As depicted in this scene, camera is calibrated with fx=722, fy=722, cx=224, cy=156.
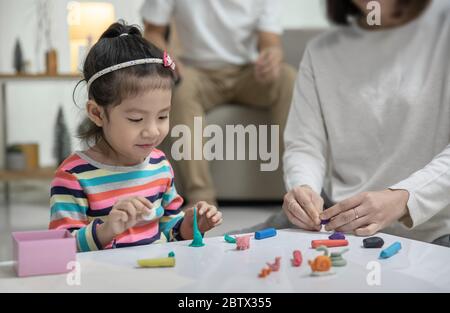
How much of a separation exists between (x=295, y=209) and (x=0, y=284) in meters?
0.49

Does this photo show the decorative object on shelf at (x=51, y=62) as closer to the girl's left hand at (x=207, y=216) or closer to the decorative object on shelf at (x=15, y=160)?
the decorative object on shelf at (x=15, y=160)

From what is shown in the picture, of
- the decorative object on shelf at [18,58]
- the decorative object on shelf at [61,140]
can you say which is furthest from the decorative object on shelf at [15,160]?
the decorative object on shelf at [18,58]

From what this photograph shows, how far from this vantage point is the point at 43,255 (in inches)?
31.8

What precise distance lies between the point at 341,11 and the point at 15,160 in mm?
2185

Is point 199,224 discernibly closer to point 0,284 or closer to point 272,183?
point 0,284

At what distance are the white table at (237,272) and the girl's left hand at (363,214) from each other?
0.08 metres

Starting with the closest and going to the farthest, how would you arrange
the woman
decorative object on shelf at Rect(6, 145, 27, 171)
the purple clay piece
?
1. the purple clay piece
2. the woman
3. decorative object on shelf at Rect(6, 145, 27, 171)

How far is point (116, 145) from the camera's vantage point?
3.54 ft

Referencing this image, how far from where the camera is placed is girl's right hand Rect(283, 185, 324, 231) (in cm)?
108

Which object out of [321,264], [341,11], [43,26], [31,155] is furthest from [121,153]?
[43,26]

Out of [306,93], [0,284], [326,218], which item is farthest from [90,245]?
[306,93]
